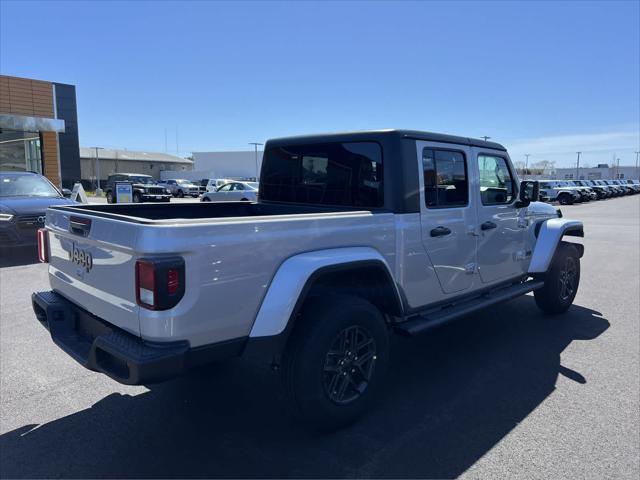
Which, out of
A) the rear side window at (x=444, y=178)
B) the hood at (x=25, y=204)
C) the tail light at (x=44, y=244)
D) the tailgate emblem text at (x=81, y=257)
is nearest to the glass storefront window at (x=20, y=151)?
the hood at (x=25, y=204)

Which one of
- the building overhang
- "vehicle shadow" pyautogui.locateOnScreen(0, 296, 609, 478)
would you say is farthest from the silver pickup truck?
the building overhang

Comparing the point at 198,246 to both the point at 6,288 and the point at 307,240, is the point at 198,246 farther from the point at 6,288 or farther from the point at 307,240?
the point at 6,288

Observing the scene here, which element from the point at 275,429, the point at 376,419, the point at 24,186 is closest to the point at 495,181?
the point at 376,419

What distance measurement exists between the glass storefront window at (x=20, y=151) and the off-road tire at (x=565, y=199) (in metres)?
33.4

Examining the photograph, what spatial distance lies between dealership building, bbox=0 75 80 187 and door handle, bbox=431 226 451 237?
19049 mm

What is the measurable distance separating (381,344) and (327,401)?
0.62m

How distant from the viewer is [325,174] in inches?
168

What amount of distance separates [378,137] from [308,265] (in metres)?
1.43

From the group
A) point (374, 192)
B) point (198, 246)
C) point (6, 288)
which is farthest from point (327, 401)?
point (6, 288)

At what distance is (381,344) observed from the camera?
3432mm

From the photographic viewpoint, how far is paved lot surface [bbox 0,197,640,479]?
2818mm

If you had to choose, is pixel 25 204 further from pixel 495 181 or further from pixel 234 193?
pixel 234 193

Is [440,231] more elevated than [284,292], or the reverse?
[440,231]

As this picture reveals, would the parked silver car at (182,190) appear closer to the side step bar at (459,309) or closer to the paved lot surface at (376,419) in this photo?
the paved lot surface at (376,419)
